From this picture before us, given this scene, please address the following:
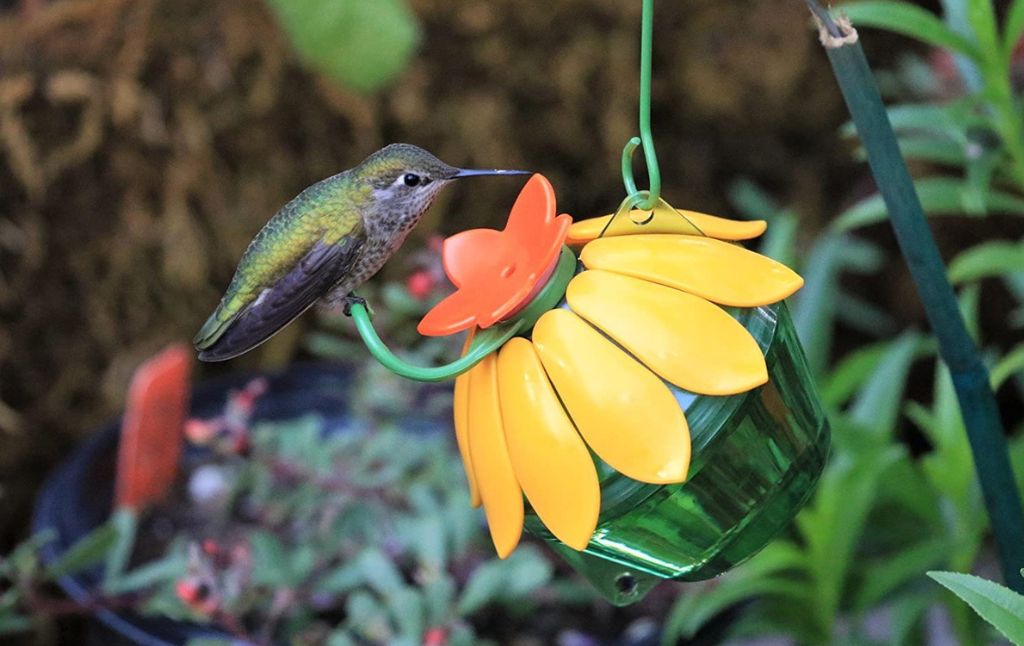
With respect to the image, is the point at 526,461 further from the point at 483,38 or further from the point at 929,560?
the point at 483,38

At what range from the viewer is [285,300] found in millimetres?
471

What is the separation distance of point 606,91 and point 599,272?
3.21 feet

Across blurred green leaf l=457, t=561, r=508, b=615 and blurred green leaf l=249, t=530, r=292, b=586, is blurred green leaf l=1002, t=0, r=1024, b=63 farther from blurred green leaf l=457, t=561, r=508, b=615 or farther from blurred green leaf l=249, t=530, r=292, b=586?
blurred green leaf l=249, t=530, r=292, b=586

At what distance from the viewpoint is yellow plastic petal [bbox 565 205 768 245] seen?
52cm

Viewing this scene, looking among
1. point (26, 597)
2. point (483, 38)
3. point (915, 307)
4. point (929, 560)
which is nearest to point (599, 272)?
point (929, 560)

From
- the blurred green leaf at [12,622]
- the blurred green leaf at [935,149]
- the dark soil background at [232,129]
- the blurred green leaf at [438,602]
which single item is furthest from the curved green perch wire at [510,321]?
the dark soil background at [232,129]

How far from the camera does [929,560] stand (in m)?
0.94

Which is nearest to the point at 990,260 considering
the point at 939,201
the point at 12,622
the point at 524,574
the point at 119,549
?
the point at 939,201

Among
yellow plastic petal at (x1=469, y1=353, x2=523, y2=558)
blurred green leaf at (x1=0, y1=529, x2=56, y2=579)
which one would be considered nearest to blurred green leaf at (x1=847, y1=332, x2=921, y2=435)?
yellow plastic petal at (x1=469, y1=353, x2=523, y2=558)

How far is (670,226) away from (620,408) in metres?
0.10

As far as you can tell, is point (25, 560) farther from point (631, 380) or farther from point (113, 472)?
point (631, 380)

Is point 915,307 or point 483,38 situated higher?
point 483,38

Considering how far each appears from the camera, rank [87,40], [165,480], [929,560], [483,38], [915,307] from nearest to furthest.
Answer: [929,560] → [165,480] → [87,40] → [483,38] → [915,307]

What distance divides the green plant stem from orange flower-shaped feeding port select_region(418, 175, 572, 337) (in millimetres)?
153
